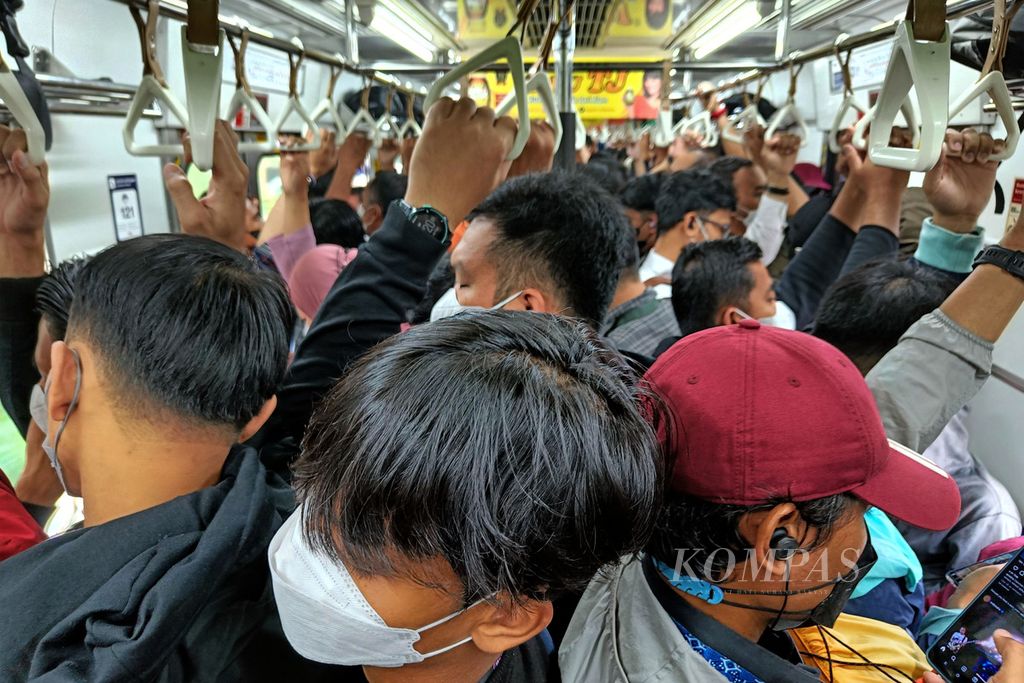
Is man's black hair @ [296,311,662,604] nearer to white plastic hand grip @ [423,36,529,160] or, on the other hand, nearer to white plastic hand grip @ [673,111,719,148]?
white plastic hand grip @ [423,36,529,160]

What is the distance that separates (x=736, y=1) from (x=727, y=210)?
102cm

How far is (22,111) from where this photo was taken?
1.04 m

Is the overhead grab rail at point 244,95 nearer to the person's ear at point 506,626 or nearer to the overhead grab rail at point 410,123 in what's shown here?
the overhead grab rail at point 410,123

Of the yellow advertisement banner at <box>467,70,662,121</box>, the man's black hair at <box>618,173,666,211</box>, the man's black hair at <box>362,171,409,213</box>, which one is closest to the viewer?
the man's black hair at <box>362,171,409,213</box>

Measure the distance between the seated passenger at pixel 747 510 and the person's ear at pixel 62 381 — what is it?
807 millimetres

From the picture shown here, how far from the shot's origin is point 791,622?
36.4 inches

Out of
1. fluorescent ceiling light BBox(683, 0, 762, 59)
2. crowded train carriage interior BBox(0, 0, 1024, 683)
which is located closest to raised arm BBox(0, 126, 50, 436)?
crowded train carriage interior BBox(0, 0, 1024, 683)

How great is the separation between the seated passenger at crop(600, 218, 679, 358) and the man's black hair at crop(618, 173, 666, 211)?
63.0 inches

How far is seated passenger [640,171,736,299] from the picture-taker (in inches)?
119

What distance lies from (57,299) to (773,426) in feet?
4.05

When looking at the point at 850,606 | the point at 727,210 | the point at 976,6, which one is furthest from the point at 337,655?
the point at 727,210

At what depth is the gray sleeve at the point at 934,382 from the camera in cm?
124

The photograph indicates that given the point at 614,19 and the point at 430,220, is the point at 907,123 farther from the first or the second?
the point at 614,19

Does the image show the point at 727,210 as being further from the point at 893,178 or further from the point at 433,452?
the point at 433,452
